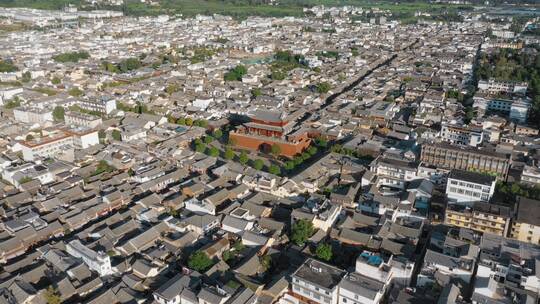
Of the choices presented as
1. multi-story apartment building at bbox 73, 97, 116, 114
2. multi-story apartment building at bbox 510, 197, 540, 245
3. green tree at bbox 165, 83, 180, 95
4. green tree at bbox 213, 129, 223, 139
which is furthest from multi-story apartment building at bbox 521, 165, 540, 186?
green tree at bbox 165, 83, 180, 95

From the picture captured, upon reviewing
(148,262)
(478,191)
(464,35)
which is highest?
(464,35)

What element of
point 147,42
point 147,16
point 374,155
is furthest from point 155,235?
point 147,16

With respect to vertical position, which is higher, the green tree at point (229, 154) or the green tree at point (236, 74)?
the green tree at point (236, 74)

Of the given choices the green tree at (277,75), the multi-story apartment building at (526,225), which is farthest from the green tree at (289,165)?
the green tree at (277,75)

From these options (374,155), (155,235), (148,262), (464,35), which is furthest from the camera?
(464,35)

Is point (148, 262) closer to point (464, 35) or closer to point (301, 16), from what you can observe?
point (464, 35)

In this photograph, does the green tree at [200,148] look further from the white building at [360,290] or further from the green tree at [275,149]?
the white building at [360,290]

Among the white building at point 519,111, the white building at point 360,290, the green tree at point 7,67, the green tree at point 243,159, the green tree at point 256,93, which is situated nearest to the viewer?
the white building at point 360,290
